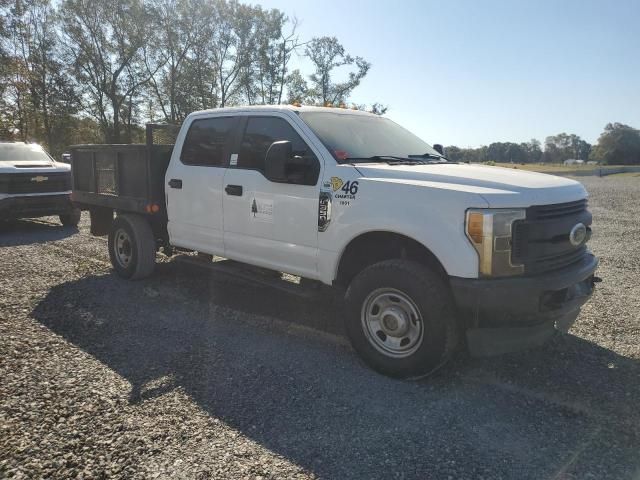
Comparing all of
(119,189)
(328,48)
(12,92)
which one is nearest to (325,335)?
(119,189)

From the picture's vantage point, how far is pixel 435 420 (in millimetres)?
3109

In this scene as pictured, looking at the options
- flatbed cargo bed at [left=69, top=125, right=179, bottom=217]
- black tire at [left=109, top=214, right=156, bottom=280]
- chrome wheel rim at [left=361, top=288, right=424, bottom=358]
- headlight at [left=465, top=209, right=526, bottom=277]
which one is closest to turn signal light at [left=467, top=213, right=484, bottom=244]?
headlight at [left=465, top=209, right=526, bottom=277]

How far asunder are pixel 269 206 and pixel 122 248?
2889 millimetres

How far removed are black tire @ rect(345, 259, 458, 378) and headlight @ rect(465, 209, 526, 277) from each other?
399 mm

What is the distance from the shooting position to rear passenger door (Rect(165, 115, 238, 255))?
5074mm

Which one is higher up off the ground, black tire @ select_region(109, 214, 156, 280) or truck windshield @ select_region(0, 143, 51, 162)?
truck windshield @ select_region(0, 143, 51, 162)

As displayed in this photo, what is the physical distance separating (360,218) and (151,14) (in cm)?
4174

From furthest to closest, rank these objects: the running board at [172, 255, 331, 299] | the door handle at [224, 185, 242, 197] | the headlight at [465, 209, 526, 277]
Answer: the door handle at [224, 185, 242, 197]
the running board at [172, 255, 331, 299]
the headlight at [465, 209, 526, 277]

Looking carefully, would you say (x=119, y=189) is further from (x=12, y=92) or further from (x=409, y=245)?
(x=12, y=92)

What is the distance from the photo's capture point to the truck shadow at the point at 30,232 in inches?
349

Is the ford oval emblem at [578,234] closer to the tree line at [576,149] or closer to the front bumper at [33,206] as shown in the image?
the front bumper at [33,206]

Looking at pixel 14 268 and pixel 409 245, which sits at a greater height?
pixel 409 245

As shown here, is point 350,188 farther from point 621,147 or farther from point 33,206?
point 621,147

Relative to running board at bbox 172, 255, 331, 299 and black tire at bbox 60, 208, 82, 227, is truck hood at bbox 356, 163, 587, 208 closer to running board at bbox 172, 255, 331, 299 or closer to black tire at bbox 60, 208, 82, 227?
running board at bbox 172, 255, 331, 299
